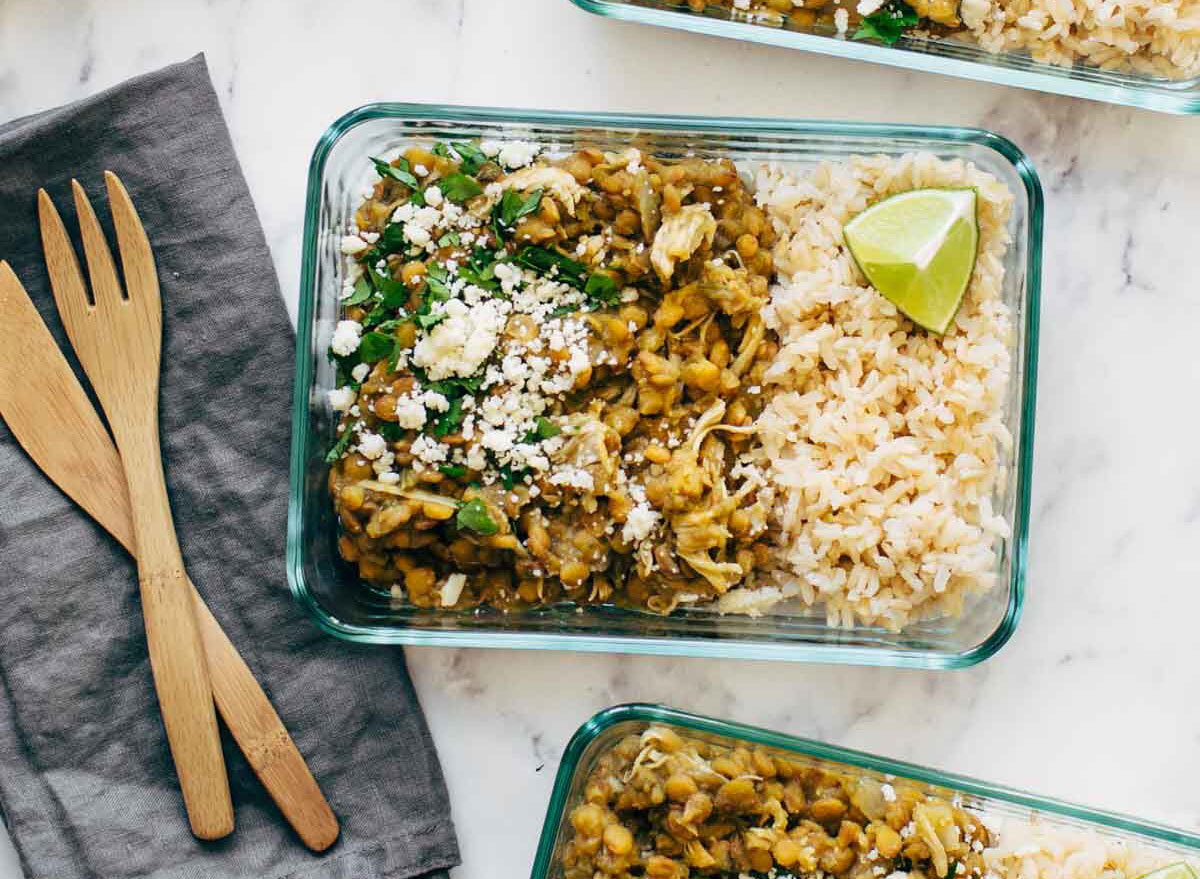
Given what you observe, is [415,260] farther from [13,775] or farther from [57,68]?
[13,775]

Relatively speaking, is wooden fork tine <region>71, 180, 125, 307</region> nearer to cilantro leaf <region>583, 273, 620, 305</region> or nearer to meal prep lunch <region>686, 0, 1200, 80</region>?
cilantro leaf <region>583, 273, 620, 305</region>

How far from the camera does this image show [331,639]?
2.40 m

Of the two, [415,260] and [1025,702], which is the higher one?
Answer: [415,260]

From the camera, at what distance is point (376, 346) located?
2.15m

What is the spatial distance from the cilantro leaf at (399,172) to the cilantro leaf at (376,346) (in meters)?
0.29

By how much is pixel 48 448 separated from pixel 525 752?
112 cm


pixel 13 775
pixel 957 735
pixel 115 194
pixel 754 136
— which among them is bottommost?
pixel 13 775

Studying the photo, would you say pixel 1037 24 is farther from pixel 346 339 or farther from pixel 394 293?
pixel 346 339

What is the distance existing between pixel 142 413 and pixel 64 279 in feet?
0.98

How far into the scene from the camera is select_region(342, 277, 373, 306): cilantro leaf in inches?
86.6

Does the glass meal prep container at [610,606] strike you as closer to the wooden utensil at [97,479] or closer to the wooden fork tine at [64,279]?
the wooden utensil at [97,479]

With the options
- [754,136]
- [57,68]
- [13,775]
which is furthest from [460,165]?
[13,775]

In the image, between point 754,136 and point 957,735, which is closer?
point 754,136

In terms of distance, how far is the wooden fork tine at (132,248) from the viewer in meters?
2.34
